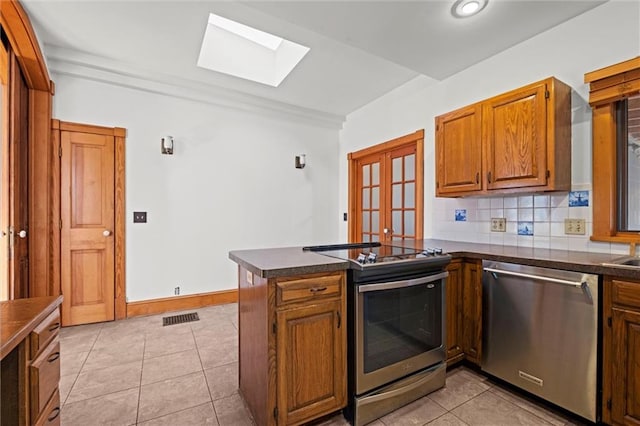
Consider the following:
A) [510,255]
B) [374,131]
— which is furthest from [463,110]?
[374,131]

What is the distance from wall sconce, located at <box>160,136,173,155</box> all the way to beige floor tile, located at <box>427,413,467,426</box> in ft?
11.6

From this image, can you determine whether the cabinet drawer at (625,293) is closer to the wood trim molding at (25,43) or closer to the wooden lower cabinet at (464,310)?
the wooden lower cabinet at (464,310)

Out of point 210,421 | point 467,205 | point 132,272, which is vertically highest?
point 467,205

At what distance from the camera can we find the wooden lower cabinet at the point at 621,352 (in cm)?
145

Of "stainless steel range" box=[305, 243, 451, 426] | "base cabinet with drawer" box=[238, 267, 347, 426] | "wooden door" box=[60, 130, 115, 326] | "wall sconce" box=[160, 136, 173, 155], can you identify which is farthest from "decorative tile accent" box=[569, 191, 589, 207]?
"wooden door" box=[60, 130, 115, 326]

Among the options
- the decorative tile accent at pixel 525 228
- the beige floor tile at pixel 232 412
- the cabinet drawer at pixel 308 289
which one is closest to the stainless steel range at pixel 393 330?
the cabinet drawer at pixel 308 289

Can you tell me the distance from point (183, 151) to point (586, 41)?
12.7 ft

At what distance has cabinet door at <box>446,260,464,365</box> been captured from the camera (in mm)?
2164

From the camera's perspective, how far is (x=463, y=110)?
2.51 meters

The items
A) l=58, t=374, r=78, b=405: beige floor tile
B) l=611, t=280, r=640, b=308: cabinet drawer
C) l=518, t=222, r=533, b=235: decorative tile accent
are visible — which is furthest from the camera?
l=518, t=222, r=533, b=235: decorative tile accent

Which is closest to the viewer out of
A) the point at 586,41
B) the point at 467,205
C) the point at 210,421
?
the point at 210,421

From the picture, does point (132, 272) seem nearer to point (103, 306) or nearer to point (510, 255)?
point (103, 306)

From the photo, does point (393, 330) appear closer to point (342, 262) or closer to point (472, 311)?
point (342, 262)

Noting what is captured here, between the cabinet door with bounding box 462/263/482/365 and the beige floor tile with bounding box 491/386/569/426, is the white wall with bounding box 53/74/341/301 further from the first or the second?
the beige floor tile with bounding box 491/386/569/426
